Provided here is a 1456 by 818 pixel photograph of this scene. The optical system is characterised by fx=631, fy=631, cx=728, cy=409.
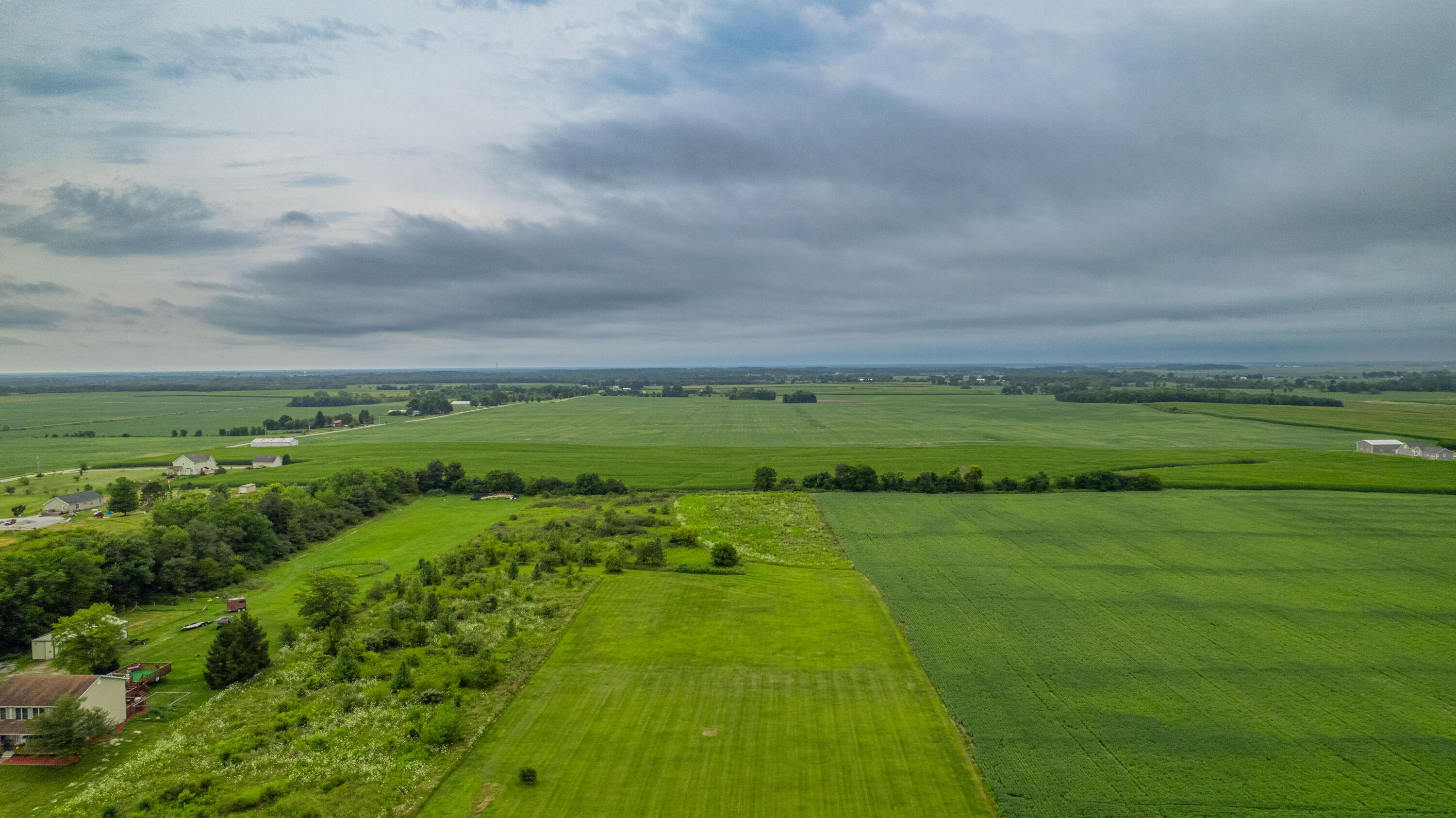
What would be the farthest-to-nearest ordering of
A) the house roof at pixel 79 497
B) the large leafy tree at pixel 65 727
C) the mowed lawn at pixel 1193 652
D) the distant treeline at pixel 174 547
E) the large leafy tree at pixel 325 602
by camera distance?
the house roof at pixel 79 497 → the large leafy tree at pixel 325 602 → the distant treeline at pixel 174 547 → the large leafy tree at pixel 65 727 → the mowed lawn at pixel 1193 652

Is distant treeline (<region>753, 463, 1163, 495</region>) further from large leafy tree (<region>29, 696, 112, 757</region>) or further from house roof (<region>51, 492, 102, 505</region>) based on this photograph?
house roof (<region>51, 492, 102, 505</region>)

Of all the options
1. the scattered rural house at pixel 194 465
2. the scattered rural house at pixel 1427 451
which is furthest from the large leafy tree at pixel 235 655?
the scattered rural house at pixel 1427 451

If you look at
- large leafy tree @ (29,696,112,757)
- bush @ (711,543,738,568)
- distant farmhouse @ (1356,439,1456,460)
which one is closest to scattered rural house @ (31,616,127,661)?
large leafy tree @ (29,696,112,757)

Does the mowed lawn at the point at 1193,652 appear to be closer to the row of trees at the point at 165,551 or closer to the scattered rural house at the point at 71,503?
the row of trees at the point at 165,551

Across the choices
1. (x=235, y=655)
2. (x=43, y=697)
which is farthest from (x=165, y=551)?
(x=43, y=697)

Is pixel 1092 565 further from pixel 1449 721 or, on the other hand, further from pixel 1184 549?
pixel 1449 721

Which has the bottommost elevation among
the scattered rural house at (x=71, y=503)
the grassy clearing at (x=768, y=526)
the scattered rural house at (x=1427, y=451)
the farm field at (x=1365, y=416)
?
the grassy clearing at (x=768, y=526)

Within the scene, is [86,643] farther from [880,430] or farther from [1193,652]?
[880,430]
